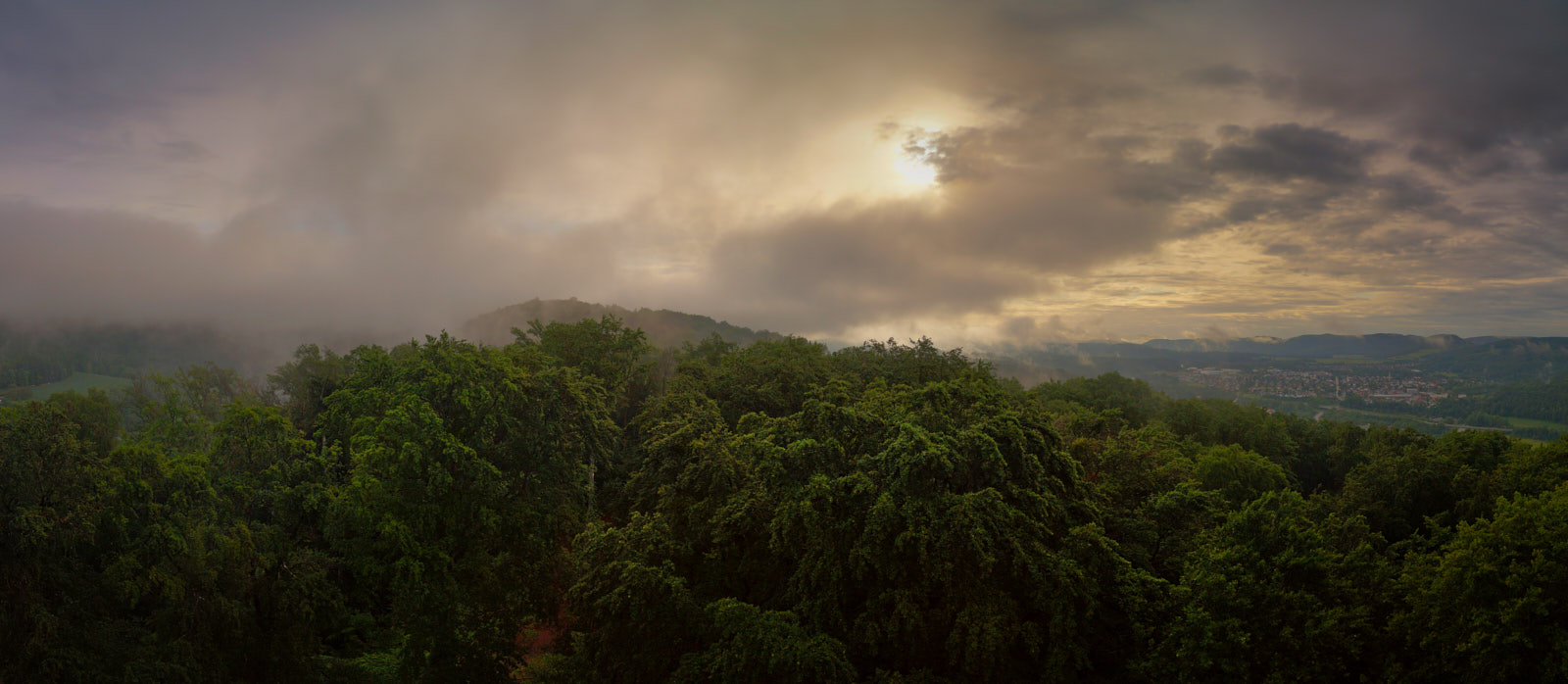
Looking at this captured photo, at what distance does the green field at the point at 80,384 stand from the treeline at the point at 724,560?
18152cm

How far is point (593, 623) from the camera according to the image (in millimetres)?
17734

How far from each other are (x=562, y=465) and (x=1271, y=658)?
25.5 m

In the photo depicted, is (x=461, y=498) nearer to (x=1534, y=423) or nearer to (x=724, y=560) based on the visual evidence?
(x=724, y=560)

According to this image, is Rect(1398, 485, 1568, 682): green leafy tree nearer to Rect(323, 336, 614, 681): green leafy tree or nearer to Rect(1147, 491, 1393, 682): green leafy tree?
Rect(1147, 491, 1393, 682): green leafy tree

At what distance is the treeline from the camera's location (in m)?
15.6

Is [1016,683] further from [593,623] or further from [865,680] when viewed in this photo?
[593,623]

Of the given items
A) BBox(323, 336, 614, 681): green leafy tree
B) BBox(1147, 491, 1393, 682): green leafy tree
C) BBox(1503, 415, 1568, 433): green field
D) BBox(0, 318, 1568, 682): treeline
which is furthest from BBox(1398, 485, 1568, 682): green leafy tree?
BBox(1503, 415, 1568, 433): green field

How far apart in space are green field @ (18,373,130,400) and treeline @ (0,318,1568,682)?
181519mm

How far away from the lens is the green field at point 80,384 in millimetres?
148375

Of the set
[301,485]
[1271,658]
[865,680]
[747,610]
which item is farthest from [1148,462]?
[301,485]

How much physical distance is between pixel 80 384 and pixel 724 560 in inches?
9552

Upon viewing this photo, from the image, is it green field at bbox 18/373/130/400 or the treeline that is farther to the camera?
green field at bbox 18/373/130/400

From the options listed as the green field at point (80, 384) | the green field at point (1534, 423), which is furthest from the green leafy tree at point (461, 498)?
the green field at point (1534, 423)

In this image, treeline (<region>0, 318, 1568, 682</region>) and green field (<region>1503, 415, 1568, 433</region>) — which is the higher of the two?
treeline (<region>0, 318, 1568, 682</region>)
